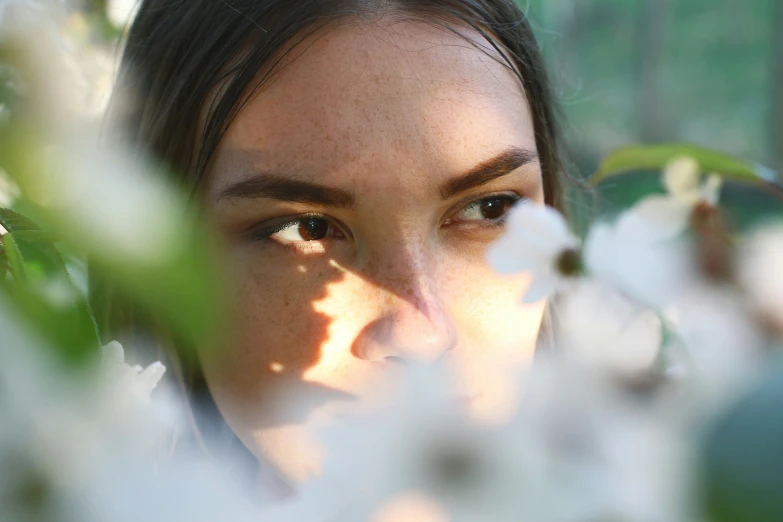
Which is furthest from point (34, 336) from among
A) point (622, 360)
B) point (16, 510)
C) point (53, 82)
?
point (53, 82)

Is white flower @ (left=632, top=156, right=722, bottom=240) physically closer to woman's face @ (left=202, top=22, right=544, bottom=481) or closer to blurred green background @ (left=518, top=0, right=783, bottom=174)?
woman's face @ (left=202, top=22, right=544, bottom=481)

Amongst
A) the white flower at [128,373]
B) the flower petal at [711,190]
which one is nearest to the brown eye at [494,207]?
the flower petal at [711,190]

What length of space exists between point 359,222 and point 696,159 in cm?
28

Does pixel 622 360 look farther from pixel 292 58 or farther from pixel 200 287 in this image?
pixel 292 58

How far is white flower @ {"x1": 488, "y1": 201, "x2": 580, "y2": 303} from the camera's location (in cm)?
41

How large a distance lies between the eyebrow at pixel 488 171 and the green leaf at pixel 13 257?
1.18 ft

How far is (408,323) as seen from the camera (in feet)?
1.85

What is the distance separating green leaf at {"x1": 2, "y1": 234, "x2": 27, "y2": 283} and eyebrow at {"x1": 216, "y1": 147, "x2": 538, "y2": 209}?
32cm

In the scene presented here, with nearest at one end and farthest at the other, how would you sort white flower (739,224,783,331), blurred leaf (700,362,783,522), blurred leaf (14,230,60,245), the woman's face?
blurred leaf (700,362,783,522) → white flower (739,224,783,331) → blurred leaf (14,230,60,245) → the woman's face

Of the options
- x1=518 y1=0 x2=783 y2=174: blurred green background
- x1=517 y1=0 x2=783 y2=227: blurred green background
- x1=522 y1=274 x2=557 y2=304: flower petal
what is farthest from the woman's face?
x1=518 y1=0 x2=783 y2=174: blurred green background

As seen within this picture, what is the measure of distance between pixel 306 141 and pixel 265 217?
92mm

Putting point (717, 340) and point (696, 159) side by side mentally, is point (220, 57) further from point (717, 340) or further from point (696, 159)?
point (717, 340)

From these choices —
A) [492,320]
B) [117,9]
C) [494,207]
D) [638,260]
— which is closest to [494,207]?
[494,207]

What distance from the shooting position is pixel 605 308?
32 centimetres
